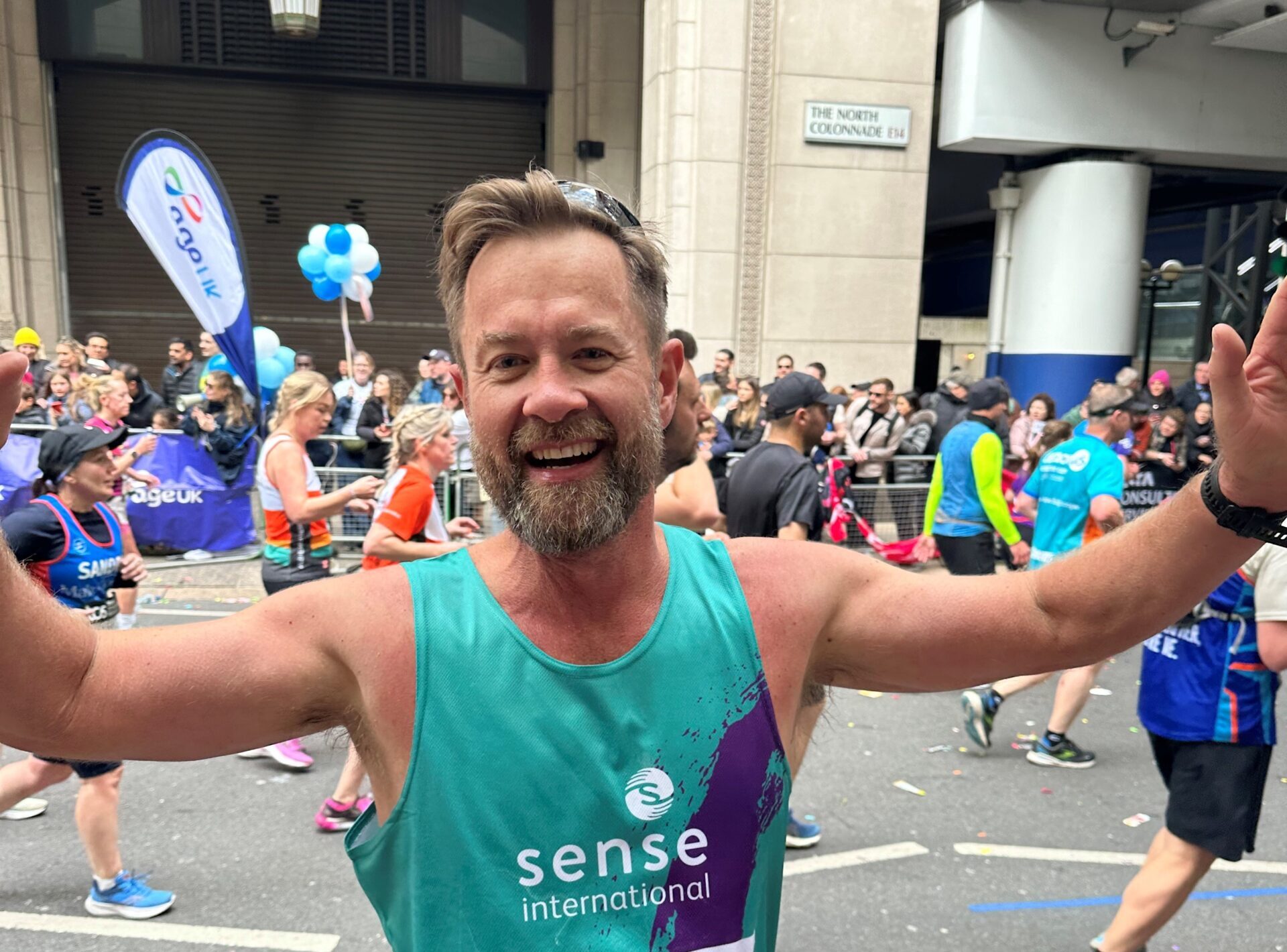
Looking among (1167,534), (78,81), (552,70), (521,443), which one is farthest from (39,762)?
(78,81)

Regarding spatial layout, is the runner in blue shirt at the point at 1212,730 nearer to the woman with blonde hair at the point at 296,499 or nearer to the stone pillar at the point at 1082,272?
the woman with blonde hair at the point at 296,499

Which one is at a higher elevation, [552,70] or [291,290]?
[552,70]

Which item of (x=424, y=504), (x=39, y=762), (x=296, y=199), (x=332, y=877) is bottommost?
(x=332, y=877)

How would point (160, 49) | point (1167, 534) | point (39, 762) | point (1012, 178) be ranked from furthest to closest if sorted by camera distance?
point (160, 49) < point (1012, 178) < point (39, 762) < point (1167, 534)

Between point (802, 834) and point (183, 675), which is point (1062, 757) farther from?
point (183, 675)

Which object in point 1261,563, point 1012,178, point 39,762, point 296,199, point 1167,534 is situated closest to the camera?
point 1167,534

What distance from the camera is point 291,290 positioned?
18.3m

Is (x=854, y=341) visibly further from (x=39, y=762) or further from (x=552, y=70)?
(x=39, y=762)

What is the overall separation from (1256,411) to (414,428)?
13.7 ft

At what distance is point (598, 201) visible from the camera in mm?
1695

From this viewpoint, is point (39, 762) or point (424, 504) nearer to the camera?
point (39, 762)

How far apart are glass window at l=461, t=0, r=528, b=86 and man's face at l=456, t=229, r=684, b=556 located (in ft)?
55.9

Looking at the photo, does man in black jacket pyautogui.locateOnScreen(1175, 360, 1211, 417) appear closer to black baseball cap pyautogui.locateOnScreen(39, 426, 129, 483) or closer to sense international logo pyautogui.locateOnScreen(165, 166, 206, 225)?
sense international logo pyautogui.locateOnScreen(165, 166, 206, 225)

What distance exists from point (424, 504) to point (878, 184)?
34.1ft
